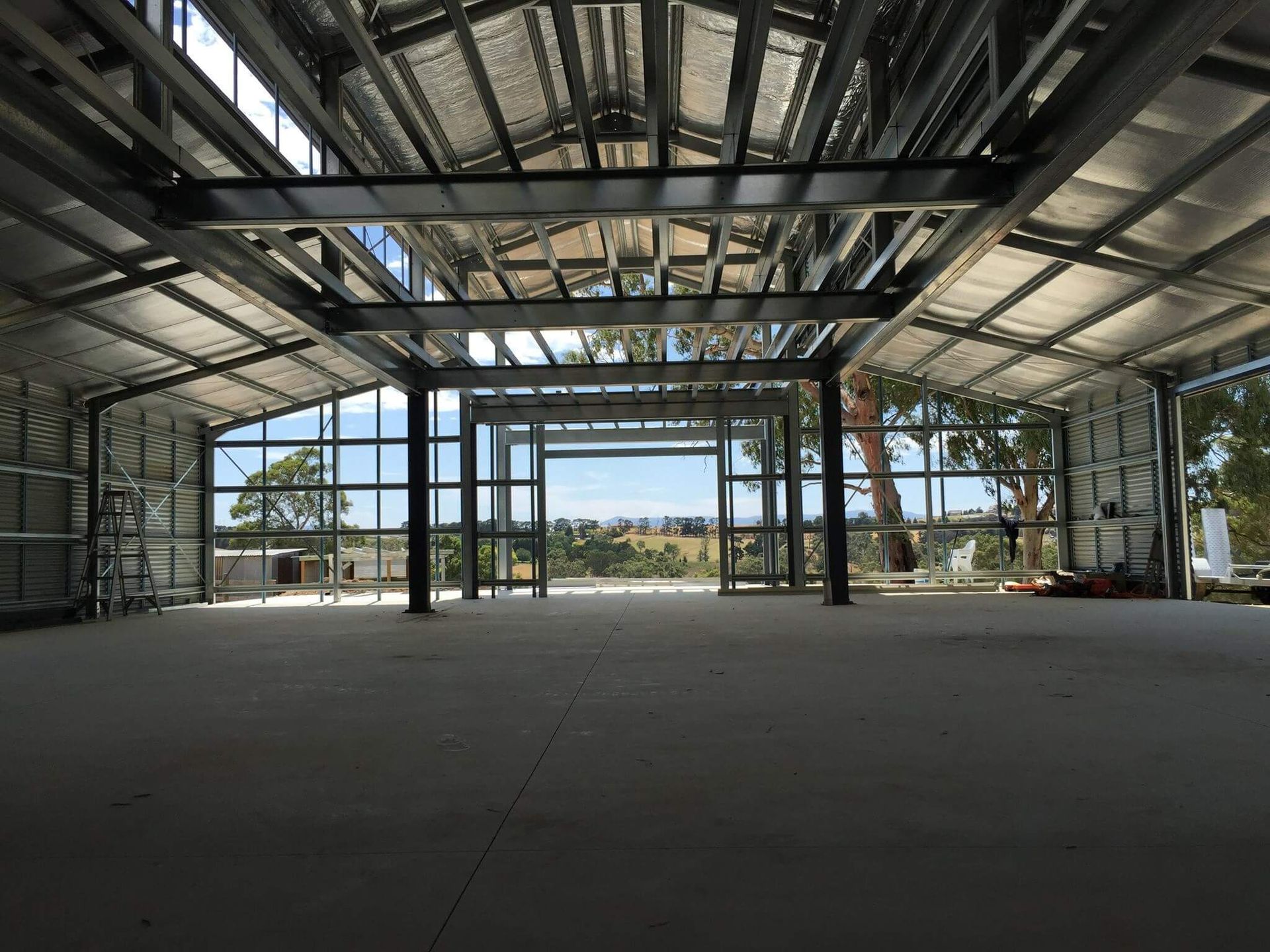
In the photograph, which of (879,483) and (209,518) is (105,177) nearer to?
(209,518)

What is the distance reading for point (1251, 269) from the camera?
1023 cm

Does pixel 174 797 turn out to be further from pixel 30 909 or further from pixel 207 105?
pixel 207 105

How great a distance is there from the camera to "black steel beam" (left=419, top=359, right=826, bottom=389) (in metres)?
14.2

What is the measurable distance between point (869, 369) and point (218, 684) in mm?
15757

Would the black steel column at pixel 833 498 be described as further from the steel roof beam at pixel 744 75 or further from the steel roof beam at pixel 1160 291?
the steel roof beam at pixel 744 75

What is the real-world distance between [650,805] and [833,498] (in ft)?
38.7

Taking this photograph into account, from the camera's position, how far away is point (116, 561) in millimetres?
15828

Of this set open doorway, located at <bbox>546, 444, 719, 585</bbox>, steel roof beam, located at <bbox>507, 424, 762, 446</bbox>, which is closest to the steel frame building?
steel roof beam, located at <bbox>507, 424, 762, 446</bbox>

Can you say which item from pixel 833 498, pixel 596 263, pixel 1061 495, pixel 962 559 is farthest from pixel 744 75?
pixel 1061 495

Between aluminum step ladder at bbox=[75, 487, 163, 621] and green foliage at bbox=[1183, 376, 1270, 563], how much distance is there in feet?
73.9

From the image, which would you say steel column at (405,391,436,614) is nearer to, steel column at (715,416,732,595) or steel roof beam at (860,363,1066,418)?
steel column at (715,416,732,595)

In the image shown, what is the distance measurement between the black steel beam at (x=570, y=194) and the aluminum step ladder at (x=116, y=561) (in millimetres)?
11023

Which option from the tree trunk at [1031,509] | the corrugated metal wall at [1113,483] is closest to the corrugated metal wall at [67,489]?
the tree trunk at [1031,509]

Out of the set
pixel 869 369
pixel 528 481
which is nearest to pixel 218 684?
→ pixel 528 481
